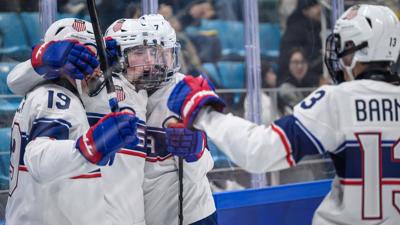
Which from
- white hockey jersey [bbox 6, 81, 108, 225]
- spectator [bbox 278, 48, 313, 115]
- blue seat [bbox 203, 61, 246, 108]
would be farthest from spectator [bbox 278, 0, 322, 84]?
white hockey jersey [bbox 6, 81, 108, 225]

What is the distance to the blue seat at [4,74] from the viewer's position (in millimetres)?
2309

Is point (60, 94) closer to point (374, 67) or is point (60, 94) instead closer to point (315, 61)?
point (374, 67)

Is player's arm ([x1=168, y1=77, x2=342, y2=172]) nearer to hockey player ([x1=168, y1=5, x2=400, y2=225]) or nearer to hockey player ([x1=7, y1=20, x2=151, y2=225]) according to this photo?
hockey player ([x1=168, y1=5, x2=400, y2=225])

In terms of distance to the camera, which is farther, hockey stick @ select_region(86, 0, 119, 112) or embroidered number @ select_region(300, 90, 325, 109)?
hockey stick @ select_region(86, 0, 119, 112)

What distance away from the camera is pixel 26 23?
2352 mm

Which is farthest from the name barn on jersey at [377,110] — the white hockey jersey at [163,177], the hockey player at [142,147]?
the white hockey jersey at [163,177]

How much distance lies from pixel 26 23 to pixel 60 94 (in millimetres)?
793

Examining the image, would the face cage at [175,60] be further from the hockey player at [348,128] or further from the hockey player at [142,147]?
the hockey player at [348,128]

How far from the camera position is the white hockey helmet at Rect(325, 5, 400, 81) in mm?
1512

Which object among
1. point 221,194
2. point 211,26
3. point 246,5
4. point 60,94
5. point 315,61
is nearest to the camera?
point 60,94

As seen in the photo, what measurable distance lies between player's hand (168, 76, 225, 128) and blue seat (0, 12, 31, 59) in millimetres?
1007

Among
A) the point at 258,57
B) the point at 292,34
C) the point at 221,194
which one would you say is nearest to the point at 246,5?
the point at 258,57

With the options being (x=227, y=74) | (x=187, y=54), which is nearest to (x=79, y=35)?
(x=187, y=54)

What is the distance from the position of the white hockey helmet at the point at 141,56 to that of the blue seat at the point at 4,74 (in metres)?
0.59
